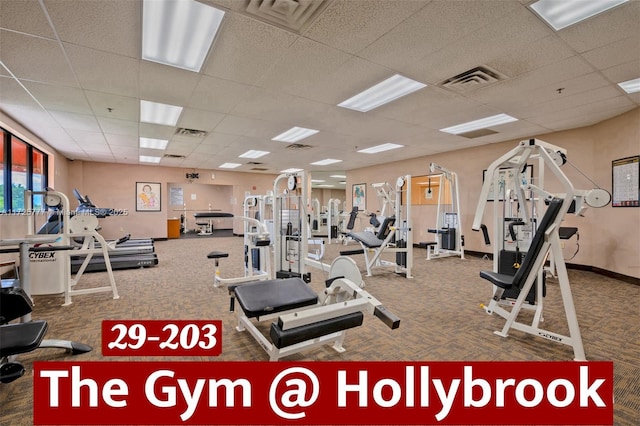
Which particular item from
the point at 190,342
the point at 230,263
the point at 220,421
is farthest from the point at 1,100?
the point at 220,421

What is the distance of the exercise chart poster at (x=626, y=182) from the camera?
4137mm

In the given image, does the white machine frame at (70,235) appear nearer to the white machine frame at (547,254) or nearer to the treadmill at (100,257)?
the treadmill at (100,257)

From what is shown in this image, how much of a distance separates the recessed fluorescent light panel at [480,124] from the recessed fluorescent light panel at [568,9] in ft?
7.93

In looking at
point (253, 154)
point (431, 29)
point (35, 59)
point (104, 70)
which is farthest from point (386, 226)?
point (35, 59)

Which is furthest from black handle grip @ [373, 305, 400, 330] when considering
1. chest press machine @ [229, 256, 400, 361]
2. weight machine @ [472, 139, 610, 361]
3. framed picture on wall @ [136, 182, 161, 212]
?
framed picture on wall @ [136, 182, 161, 212]

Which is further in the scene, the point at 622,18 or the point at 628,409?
the point at 622,18

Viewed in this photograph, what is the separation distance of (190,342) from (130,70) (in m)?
2.71

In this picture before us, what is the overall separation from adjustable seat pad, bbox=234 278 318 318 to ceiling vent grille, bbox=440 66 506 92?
271 cm

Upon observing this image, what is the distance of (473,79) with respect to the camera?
10.4 feet

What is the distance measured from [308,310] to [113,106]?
4.14m

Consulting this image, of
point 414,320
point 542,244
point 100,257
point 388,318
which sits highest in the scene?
point 542,244

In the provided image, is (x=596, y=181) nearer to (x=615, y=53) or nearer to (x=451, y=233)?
(x=451, y=233)

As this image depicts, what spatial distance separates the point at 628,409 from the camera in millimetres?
1616

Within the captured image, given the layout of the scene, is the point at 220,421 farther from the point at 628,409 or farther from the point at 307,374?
the point at 628,409
